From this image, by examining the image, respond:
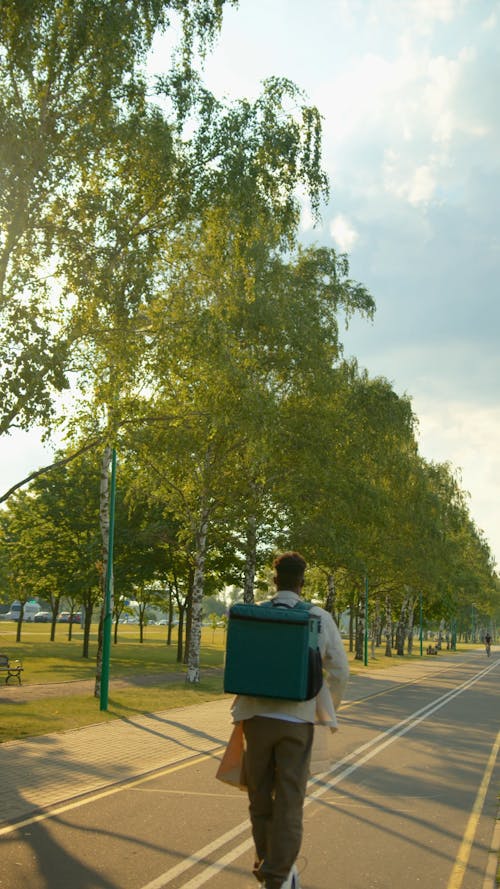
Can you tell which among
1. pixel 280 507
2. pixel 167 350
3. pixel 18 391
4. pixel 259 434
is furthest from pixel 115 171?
pixel 280 507

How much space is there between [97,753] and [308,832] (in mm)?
5446

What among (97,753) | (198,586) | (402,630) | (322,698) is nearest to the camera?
(322,698)

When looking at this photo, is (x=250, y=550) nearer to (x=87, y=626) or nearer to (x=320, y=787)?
(x=87, y=626)

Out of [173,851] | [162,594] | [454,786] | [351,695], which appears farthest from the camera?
[162,594]

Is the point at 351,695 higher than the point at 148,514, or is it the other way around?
the point at 148,514

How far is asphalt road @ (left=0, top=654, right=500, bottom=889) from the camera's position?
20.8 feet

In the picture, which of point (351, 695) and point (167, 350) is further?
point (351, 695)

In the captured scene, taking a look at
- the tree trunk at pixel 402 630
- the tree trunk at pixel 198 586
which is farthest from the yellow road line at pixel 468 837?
the tree trunk at pixel 402 630

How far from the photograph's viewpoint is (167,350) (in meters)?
16.8

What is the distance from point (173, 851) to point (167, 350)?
35.9 ft

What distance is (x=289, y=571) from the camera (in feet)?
17.8

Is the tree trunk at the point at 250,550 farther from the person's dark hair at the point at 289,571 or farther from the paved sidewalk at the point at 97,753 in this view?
the person's dark hair at the point at 289,571

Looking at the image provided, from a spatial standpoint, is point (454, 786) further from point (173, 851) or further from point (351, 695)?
point (351, 695)

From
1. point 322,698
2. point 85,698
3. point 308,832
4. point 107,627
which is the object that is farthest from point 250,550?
point 322,698
